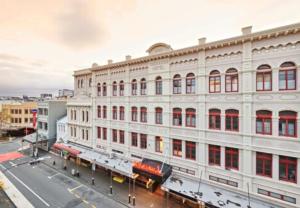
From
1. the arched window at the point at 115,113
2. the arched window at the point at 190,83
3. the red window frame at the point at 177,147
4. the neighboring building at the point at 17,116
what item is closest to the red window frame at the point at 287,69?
the arched window at the point at 190,83

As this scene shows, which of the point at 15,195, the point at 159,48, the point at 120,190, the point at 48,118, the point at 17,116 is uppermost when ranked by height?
the point at 159,48

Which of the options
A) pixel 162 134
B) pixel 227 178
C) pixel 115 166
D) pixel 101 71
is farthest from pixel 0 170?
pixel 227 178

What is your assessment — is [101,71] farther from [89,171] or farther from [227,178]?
[227,178]

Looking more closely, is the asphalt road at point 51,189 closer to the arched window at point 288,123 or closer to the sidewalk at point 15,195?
the sidewalk at point 15,195

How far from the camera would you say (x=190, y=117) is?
17.2m

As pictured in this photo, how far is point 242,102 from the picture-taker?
14164 mm

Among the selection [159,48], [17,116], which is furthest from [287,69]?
[17,116]

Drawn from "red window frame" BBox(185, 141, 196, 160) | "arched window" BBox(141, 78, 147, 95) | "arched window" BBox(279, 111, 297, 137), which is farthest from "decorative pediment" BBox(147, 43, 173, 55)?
"arched window" BBox(279, 111, 297, 137)

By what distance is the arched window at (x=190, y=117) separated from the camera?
668 inches

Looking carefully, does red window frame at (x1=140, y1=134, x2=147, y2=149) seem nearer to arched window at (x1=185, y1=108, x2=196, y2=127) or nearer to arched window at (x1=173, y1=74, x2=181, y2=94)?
arched window at (x1=185, y1=108, x2=196, y2=127)

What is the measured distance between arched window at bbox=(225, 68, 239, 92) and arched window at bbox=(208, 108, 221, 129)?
7.25 ft

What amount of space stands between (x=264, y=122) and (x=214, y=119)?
3899mm

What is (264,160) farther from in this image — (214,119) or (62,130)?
(62,130)

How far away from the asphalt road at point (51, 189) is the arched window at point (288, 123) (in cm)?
1591
